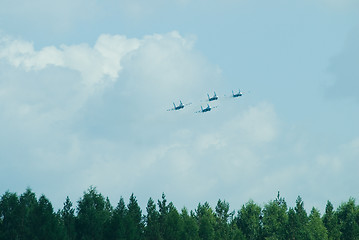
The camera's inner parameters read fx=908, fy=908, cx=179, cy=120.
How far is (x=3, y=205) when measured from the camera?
161000mm

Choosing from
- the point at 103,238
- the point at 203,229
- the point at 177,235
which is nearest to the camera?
the point at 103,238

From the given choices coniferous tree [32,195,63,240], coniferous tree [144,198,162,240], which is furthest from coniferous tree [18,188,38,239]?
coniferous tree [144,198,162,240]

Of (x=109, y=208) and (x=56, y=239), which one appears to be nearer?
(x=56, y=239)

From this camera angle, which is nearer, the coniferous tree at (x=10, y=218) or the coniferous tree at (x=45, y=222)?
the coniferous tree at (x=45, y=222)

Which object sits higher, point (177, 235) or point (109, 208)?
point (109, 208)

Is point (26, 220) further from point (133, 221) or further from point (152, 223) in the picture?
point (152, 223)

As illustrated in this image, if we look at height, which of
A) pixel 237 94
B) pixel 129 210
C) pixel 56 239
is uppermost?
pixel 237 94

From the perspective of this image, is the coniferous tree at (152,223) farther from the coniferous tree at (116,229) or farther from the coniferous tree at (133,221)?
the coniferous tree at (116,229)

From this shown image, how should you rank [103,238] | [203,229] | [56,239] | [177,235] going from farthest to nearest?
[203,229] → [177,235] → [103,238] → [56,239]

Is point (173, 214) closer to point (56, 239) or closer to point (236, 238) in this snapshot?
point (236, 238)

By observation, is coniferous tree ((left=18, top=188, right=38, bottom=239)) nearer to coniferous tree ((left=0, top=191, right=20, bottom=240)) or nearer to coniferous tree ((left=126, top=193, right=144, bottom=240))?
coniferous tree ((left=0, top=191, right=20, bottom=240))

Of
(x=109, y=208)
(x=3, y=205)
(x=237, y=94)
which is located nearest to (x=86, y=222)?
(x=3, y=205)

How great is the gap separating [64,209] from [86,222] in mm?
7468

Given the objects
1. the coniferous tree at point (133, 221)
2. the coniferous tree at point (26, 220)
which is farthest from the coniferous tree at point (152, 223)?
the coniferous tree at point (26, 220)
